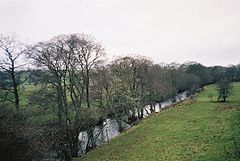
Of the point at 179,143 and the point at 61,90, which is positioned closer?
the point at 179,143

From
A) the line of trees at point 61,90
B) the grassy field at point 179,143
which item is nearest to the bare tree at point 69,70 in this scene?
the line of trees at point 61,90

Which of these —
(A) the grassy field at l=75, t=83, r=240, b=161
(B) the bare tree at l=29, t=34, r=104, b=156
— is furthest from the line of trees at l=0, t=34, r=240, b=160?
(A) the grassy field at l=75, t=83, r=240, b=161

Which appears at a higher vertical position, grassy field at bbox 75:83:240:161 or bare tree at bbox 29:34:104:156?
bare tree at bbox 29:34:104:156

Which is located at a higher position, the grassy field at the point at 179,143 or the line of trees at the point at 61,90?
the line of trees at the point at 61,90

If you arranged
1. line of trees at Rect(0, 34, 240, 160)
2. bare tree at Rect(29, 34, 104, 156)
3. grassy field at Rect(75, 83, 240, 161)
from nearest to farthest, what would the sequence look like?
grassy field at Rect(75, 83, 240, 161), line of trees at Rect(0, 34, 240, 160), bare tree at Rect(29, 34, 104, 156)

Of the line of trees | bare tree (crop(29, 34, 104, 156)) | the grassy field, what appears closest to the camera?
the grassy field

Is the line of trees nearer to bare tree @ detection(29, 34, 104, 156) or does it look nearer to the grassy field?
bare tree @ detection(29, 34, 104, 156)

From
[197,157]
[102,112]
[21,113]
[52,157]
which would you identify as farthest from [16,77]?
[197,157]

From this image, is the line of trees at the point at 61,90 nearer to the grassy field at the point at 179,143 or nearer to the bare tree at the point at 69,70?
the bare tree at the point at 69,70

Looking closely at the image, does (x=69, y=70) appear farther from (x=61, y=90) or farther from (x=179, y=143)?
(x=179, y=143)

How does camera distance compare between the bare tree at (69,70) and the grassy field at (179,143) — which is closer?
the grassy field at (179,143)

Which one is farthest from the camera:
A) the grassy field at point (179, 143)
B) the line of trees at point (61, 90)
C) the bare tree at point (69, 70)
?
the bare tree at point (69, 70)

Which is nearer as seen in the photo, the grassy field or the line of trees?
the grassy field

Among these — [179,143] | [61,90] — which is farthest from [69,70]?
[179,143]
